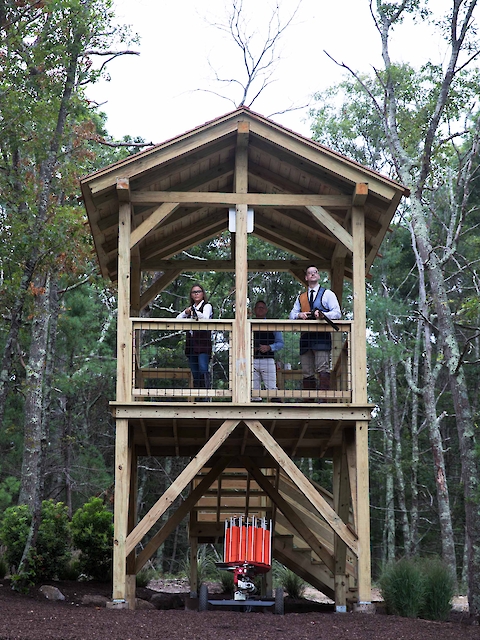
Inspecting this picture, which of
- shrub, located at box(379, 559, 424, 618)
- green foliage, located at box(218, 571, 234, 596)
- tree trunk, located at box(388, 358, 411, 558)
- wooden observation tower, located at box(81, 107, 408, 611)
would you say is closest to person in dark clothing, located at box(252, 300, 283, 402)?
wooden observation tower, located at box(81, 107, 408, 611)

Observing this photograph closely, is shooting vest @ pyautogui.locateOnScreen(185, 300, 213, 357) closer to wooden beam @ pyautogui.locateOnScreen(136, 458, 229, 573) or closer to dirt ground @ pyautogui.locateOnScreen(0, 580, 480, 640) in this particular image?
wooden beam @ pyautogui.locateOnScreen(136, 458, 229, 573)

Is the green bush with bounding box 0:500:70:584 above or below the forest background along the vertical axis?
below

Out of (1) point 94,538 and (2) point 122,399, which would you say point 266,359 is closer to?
(2) point 122,399

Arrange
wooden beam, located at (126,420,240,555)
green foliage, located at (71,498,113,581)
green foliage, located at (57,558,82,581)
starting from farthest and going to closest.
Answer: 1. green foliage, located at (71,498,113,581)
2. green foliage, located at (57,558,82,581)
3. wooden beam, located at (126,420,240,555)

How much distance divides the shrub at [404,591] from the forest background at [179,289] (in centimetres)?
146

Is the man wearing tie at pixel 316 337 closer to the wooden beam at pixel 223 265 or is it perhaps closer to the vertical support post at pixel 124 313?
the vertical support post at pixel 124 313

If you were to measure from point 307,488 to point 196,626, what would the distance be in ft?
8.07

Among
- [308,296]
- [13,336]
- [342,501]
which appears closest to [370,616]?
[342,501]

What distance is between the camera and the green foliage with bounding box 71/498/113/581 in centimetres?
1389

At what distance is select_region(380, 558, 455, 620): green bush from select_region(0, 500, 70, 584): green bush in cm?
517

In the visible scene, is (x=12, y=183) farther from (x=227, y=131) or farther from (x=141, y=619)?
(x=141, y=619)

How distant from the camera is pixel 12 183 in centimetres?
1307

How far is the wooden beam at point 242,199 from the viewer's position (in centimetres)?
1107

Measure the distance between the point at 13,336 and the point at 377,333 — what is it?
1953 centimetres
